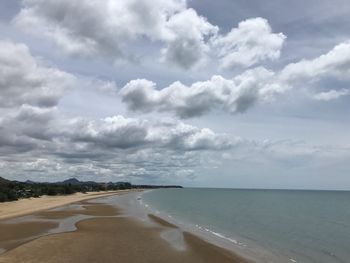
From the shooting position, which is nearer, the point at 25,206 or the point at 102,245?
the point at 102,245

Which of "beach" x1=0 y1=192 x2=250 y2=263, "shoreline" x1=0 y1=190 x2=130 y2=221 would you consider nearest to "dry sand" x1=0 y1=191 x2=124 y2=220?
"shoreline" x1=0 y1=190 x2=130 y2=221

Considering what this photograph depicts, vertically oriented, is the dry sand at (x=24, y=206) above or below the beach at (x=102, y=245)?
above

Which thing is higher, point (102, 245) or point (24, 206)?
point (24, 206)

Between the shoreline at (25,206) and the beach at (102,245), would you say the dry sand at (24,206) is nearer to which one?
the shoreline at (25,206)

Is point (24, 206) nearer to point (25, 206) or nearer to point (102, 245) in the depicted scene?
point (25, 206)

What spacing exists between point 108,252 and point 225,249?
24.3 ft

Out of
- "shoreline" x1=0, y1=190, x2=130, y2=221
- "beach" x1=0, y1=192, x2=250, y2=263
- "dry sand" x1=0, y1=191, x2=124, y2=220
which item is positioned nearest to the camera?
"beach" x1=0, y1=192, x2=250, y2=263

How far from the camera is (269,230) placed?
41.0 metres

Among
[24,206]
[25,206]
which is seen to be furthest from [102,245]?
[24,206]

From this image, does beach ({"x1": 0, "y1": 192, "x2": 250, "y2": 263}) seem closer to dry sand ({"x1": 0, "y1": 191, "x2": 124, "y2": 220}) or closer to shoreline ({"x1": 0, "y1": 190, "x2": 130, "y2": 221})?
shoreline ({"x1": 0, "y1": 190, "x2": 130, "y2": 221})

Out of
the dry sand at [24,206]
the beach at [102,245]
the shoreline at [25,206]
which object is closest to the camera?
the beach at [102,245]

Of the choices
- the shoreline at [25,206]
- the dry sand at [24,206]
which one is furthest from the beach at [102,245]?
the dry sand at [24,206]

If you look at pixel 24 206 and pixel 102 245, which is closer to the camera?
pixel 102 245

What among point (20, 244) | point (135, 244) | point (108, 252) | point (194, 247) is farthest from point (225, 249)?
Result: point (20, 244)
